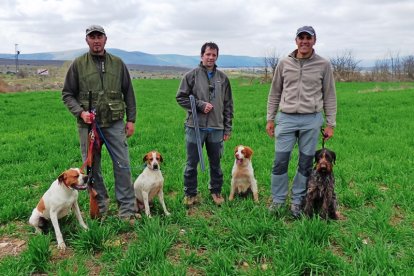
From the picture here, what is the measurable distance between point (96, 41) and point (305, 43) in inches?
102

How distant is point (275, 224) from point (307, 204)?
0.63m

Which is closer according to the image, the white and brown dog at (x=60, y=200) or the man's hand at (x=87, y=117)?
the white and brown dog at (x=60, y=200)

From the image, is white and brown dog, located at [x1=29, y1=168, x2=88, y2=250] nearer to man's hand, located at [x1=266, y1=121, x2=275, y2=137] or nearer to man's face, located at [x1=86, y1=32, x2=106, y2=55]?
man's face, located at [x1=86, y1=32, x2=106, y2=55]

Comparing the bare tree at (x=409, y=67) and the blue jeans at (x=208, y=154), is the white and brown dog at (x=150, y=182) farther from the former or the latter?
the bare tree at (x=409, y=67)

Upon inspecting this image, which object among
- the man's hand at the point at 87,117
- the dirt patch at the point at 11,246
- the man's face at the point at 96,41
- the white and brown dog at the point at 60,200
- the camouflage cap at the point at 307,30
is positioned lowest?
the dirt patch at the point at 11,246

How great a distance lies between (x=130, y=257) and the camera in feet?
13.2

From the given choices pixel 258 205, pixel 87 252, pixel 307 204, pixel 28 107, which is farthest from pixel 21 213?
pixel 28 107

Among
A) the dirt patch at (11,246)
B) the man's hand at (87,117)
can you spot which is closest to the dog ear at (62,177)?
the man's hand at (87,117)

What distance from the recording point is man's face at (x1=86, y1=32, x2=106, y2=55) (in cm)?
477

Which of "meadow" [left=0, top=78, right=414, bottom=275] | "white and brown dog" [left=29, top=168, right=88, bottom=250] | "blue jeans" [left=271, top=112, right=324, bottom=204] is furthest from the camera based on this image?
"blue jeans" [left=271, top=112, right=324, bottom=204]

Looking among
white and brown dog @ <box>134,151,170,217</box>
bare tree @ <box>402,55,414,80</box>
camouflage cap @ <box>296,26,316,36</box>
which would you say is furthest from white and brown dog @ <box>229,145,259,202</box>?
bare tree @ <box>402,55,414,80</box>

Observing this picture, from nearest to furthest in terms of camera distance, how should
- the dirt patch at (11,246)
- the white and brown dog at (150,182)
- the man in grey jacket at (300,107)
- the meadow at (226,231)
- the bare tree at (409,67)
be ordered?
the meadow at (226,231) → the dirt patch at (11,246) → the man in grey jacket at (300,107) → the white and brown dog at (150,182) → the bare tree at (409,67)

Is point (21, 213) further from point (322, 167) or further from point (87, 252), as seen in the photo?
point (322, 167)

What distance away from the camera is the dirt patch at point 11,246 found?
4.49 meters
